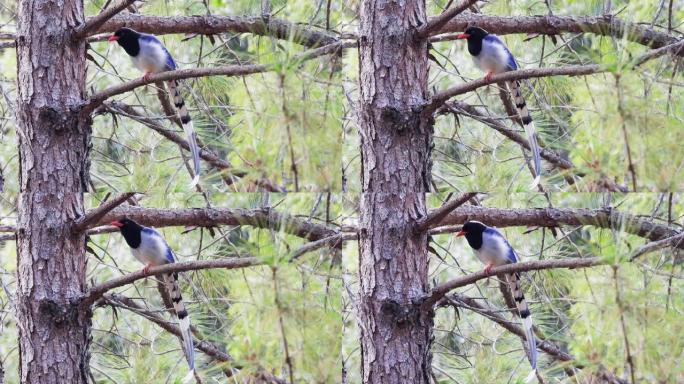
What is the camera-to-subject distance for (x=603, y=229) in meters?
3.96

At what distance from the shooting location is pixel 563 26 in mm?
3932

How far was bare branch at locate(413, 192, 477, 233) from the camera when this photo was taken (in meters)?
3.24

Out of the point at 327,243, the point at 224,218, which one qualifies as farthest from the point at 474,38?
the point at 224,218

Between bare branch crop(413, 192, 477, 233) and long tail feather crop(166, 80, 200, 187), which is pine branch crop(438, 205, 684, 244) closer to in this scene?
bare branch crop(413, 192, 477, 233)

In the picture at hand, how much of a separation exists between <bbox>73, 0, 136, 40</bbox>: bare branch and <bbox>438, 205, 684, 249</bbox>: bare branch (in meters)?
1.50

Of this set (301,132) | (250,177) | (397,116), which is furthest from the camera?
(250,177)

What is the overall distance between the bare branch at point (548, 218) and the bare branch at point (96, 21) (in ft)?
4.91

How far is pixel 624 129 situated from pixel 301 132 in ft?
3.98

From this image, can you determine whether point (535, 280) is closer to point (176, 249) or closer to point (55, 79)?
point (176, 249)

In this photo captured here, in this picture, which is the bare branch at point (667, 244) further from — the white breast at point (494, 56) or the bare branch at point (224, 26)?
the bare branch at point (224, 26)

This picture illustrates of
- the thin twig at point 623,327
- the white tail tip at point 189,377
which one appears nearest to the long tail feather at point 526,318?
the thin twig at point 623,327

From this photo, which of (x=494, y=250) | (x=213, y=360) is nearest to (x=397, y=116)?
(x=494, y=250)

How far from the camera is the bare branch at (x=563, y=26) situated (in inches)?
155

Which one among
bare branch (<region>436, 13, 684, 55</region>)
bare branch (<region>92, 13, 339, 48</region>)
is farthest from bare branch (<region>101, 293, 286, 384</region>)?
bare branch (<region>436, 13, 684, 55</region>)
